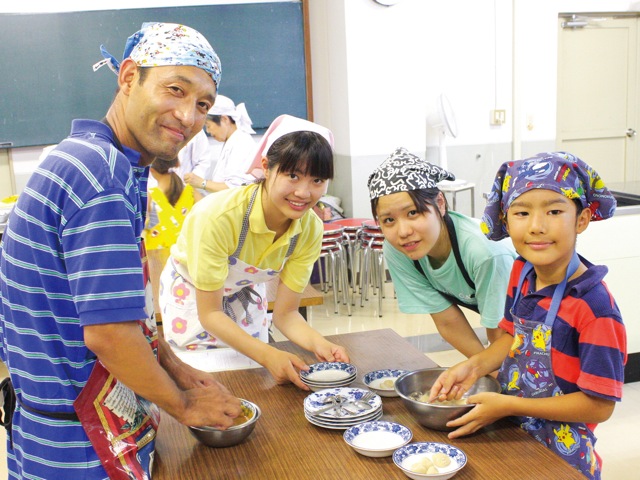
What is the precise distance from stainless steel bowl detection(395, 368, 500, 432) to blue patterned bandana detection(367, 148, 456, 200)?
467 millimetres

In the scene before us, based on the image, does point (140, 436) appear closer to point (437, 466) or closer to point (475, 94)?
point (437, 466)

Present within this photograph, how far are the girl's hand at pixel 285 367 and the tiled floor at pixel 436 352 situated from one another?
1469 mm

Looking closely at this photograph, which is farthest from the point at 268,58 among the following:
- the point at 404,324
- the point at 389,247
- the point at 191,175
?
the point at 389,247

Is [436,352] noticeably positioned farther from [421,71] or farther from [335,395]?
[421,71]

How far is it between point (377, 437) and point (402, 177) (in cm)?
68

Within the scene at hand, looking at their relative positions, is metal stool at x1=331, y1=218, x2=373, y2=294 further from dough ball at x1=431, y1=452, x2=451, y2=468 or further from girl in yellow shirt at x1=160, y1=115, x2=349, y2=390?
dough ball at x1=431, y1=452, x2=451, y2=468

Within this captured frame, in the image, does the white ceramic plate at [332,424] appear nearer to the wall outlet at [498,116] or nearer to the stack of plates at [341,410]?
the stack of plates at [341,410]

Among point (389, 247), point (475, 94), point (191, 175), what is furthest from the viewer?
point (475, 94)

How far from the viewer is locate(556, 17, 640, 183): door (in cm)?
651

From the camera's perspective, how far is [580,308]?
136 centimetres

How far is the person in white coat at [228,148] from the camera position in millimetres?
5105

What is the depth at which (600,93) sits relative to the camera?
6672mm

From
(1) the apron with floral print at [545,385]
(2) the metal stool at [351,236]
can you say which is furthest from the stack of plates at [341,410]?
(2) the metal stool at [351,236]

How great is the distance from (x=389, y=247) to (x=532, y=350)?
1.95ft
